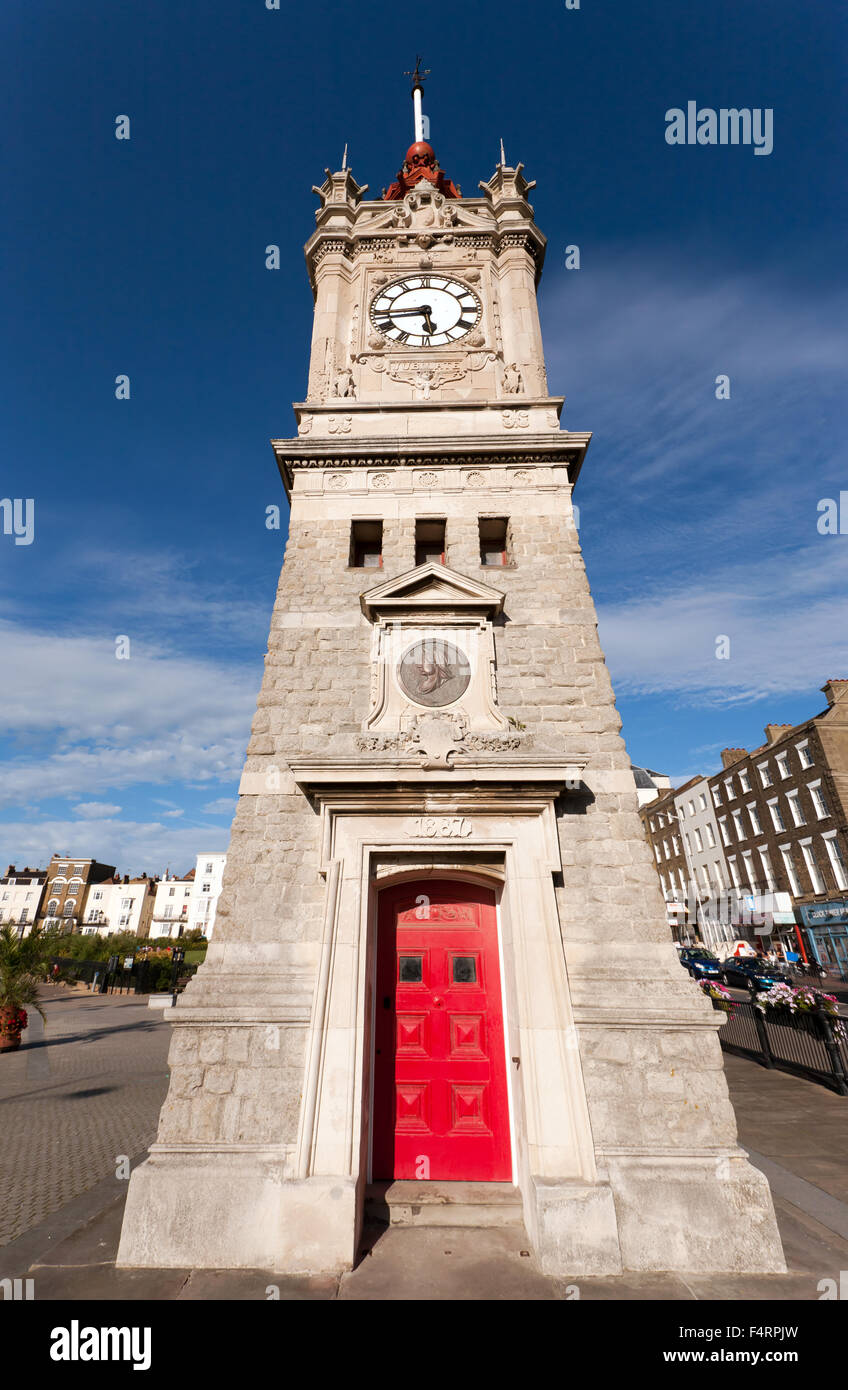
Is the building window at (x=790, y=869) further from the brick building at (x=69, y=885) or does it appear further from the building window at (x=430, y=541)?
the brick building at (x=69, y=885)

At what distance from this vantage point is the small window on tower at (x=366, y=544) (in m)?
9.44

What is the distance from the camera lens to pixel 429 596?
8367 millimetres

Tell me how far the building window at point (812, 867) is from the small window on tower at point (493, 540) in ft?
108

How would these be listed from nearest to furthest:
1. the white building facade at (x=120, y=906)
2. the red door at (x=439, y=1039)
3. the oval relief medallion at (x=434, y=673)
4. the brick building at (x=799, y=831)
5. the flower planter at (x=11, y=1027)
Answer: the red door at (x=439, y=1039)
the oval relief medallion at (x=434, y=673)
the flower planter at (x=11, y=1027)
the brick building at (x=799, y=831)
the white building facade at (x=120, y=906)

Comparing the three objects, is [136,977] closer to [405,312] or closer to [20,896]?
[405,312]

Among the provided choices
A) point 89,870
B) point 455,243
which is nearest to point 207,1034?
point 455,243

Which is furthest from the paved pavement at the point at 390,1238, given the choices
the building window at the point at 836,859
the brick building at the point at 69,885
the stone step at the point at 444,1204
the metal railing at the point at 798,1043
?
the brick building at the point at 69,885

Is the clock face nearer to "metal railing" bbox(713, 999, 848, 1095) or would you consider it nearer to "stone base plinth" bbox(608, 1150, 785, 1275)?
"stone base plinth" bbox(608, 1150, 785, 1275)

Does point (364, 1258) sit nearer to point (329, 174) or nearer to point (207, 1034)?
point (207, 1034)

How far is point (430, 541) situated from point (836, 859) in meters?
32.8

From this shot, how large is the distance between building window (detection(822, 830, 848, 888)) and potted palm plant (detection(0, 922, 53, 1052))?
3549cm

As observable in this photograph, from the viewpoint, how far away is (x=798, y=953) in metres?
33.7

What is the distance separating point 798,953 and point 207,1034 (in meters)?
38.1

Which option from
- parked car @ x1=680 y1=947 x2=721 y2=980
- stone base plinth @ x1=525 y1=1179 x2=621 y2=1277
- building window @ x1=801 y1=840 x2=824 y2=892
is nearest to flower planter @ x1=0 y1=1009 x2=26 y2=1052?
stone base plinth @ x1=525 y1=1179 x2=621 y2=1277
